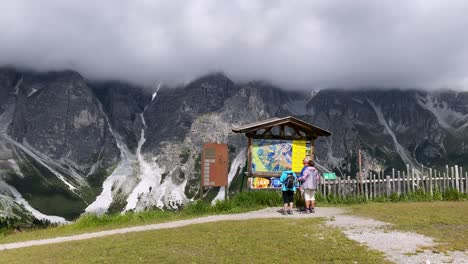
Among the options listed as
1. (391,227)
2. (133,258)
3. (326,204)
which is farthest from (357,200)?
(133,258)

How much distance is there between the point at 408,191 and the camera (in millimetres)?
30703

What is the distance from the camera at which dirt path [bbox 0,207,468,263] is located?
544 inches

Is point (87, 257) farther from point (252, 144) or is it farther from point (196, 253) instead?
point (252, 144)

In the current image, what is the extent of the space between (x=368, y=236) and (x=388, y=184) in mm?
14914

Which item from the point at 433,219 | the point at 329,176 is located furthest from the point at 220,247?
the point at 329,176

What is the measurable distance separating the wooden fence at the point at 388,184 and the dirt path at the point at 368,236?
4.21 m

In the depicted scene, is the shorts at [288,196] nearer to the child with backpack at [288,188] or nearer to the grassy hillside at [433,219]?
the child with backpack at [288,188]

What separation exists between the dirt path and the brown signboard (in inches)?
212

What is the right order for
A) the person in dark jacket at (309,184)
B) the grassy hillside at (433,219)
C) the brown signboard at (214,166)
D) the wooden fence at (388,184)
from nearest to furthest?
the grassy hillside at (433,219), the person in dark jacket at (309,184), the wooden fence at (388,184), the brown signboard at (214,166)

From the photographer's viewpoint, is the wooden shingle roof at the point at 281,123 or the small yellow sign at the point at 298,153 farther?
the small yellow sign at the point at 298,153

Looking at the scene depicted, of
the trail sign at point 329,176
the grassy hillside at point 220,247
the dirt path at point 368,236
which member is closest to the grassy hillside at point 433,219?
the dirt path at point 368,236

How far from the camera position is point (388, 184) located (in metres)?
31.0

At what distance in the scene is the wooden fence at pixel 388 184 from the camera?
101ft

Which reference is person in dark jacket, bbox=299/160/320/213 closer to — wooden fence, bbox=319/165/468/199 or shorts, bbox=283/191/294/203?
shorts, bbox=283/191/294/203
